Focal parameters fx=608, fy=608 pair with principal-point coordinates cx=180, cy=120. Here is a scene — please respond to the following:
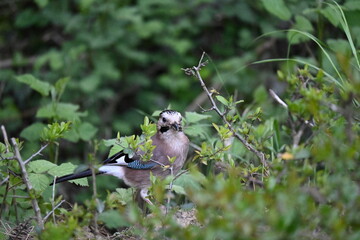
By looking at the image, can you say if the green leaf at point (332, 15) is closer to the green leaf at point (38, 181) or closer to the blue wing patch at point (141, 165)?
the blue wing patch at point (141, 165)

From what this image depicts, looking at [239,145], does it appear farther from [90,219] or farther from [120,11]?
[120,11]

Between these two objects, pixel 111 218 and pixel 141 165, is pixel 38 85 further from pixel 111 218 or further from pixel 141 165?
pixel 111 218

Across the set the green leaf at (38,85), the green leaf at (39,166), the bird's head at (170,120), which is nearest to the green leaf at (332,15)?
the bird's head at (170,120)

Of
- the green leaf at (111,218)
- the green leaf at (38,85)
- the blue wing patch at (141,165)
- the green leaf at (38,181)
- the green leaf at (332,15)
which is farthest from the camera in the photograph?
the green leaf at (38,85)

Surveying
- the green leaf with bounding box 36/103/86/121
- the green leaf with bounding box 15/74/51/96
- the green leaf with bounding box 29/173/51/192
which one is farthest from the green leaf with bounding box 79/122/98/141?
the green leaf with bounding box 29/173/51/192

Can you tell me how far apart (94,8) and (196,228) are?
13.0 feet

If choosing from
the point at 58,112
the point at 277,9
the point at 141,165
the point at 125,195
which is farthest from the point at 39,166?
the point at 277,9

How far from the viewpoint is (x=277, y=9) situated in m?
4.45

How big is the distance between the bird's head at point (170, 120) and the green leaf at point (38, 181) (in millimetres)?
1015

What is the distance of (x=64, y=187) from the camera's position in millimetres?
6051

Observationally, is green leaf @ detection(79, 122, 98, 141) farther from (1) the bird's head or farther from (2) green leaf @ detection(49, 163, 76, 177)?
→ (2) green leaf @ detection(49, 163, 76, 177)

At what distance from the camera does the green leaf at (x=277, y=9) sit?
4.42 m

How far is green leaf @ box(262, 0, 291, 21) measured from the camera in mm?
4422

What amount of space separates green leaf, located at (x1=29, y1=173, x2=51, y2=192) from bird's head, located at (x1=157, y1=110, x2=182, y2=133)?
40.0 inches
